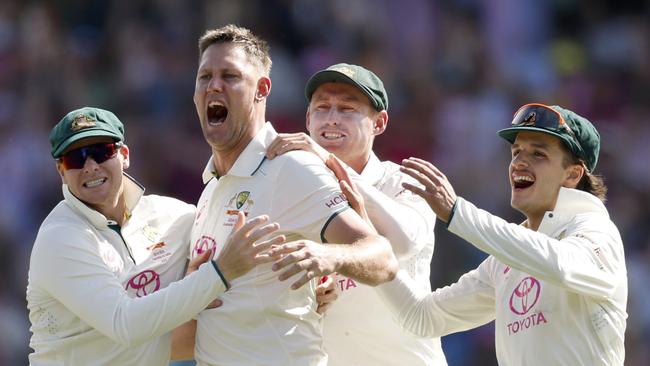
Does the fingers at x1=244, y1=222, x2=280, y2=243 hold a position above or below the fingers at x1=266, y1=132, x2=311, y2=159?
below

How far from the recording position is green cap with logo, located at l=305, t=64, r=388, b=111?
5.97 metres

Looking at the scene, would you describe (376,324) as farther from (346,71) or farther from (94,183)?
(94,183)

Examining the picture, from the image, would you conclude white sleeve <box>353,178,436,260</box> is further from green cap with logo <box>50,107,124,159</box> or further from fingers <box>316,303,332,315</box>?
green cap with logo <box>50,107,124,159</box>

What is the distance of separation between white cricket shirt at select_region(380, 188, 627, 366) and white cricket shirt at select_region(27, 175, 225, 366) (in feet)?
3.34

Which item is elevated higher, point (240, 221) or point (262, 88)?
point (262, 88)

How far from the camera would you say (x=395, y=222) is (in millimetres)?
5488

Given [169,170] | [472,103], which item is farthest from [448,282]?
[169,170]

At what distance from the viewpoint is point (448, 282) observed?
32.5 feet

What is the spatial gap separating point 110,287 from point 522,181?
1.83 metres

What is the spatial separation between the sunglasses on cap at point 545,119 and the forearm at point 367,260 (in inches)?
37.1

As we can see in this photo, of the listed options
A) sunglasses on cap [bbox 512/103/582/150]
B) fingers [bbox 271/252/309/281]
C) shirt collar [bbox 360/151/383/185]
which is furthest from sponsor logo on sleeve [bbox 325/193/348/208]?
sunglasses on cap [bbox 512/103/582/150]

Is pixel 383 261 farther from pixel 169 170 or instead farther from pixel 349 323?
pixel 169 170

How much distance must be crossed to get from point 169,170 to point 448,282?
8.83ft

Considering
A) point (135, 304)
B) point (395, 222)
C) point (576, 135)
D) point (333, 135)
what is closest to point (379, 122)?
point (333, 135)
